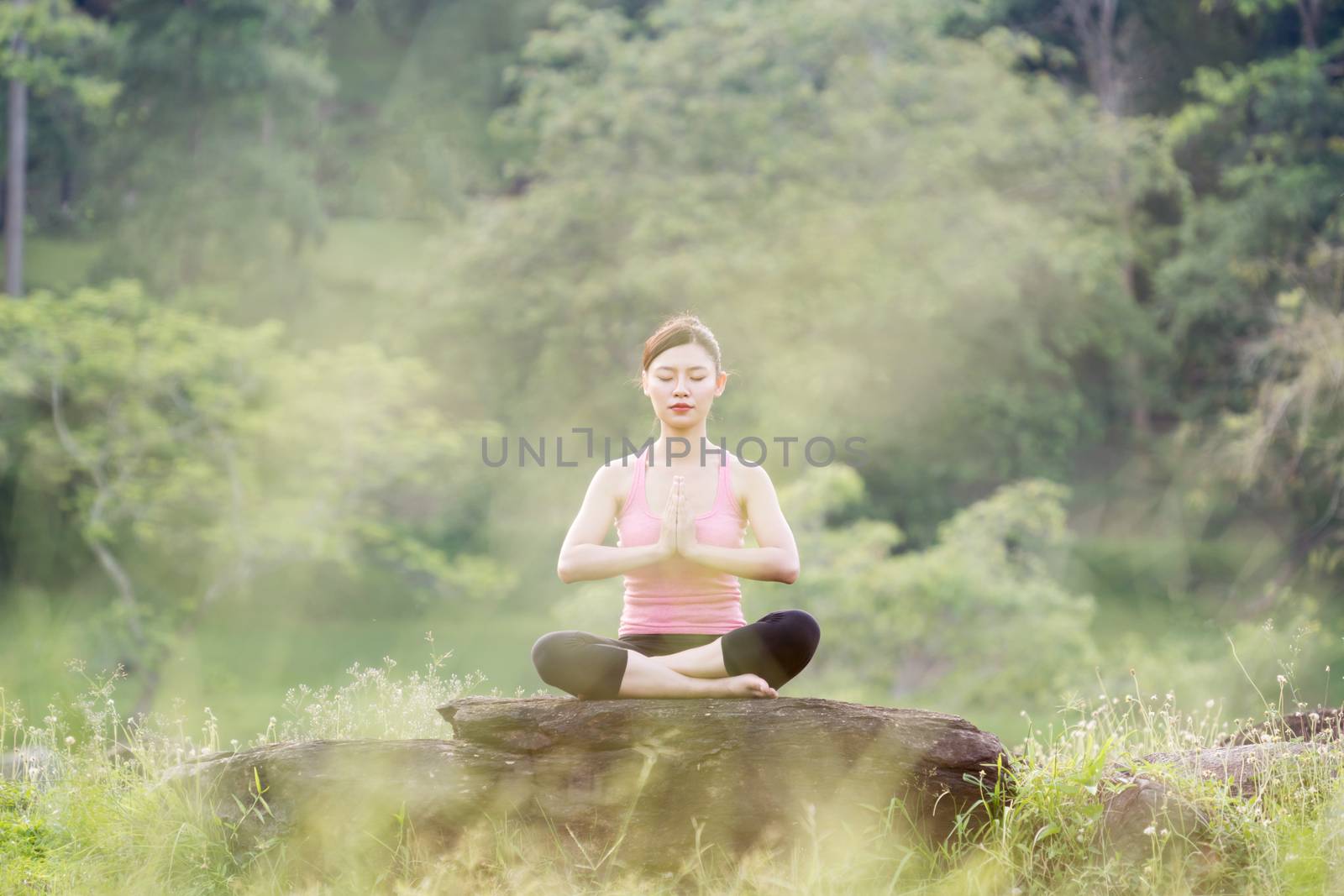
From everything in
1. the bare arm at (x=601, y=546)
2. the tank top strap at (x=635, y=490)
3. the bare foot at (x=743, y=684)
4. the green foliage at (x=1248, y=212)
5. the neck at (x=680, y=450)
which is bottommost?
the bare foot at (x=743, y=684)

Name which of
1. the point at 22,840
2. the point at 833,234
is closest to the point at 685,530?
the point at 22,840

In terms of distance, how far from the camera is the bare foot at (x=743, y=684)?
3.69m

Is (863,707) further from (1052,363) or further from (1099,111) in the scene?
(1099,111)

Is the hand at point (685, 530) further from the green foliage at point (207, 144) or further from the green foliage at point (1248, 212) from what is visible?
the green foliage at point (207, 144)

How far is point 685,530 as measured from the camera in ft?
11.8

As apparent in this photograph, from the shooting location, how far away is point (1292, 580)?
49.2ft

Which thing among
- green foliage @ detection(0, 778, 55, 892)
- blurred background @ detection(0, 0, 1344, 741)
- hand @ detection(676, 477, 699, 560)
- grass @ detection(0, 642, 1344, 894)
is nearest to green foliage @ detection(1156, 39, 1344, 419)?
blurred background @ detection(0, 0, 1344, 741)

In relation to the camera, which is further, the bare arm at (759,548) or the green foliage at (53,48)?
the green foliage at (53,48)

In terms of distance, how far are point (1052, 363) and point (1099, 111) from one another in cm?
418

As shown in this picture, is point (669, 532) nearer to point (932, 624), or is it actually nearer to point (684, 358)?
point (684, 358)

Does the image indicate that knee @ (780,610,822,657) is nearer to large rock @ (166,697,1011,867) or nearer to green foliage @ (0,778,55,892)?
large rock @ (166,697,1011,867)

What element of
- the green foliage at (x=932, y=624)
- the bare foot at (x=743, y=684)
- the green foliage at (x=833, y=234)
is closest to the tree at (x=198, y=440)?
the green foliage at (x=833, y=234)

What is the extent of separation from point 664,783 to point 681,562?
63 cm

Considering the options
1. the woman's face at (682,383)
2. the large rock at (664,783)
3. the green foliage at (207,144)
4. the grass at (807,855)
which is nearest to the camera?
the grass at (807,855)
